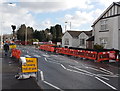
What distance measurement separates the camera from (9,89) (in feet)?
24.4

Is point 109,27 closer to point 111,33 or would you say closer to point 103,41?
point 111,33

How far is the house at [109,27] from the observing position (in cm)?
2328

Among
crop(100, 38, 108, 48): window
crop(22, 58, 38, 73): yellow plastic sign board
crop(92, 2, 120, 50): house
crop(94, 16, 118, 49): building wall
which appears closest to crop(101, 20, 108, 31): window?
crop(92, 2, 120, 50): house

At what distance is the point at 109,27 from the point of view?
24812 millimetres

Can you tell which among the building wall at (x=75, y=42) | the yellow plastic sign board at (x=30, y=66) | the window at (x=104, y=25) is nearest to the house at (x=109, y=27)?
the window at (x=104, y=25)

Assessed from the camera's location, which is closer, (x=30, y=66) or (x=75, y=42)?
(x=30, y=66)

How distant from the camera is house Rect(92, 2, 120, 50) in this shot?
23281mm

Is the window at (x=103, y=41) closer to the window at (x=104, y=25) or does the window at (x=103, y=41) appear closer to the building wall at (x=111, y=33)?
the building wall at (x=111, y=33)

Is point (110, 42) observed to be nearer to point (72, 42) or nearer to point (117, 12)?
point (117, 12)

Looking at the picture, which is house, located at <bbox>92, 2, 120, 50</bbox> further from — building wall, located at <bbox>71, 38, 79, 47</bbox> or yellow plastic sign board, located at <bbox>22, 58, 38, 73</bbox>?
building wall, located at <bbox>71, 38, 79, 47</bbox>

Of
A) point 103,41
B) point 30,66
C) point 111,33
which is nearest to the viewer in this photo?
point 30,66

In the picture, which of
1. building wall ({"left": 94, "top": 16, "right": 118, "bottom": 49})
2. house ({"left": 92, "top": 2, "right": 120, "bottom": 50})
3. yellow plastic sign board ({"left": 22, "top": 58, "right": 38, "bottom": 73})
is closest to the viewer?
yellow plastic sign board ({"left": 22, "top": 58, "right": 38, "bottom": 73})

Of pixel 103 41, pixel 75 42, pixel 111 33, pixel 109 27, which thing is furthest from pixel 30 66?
pixel 75 42

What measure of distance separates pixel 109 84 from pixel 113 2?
1824 centimetres
